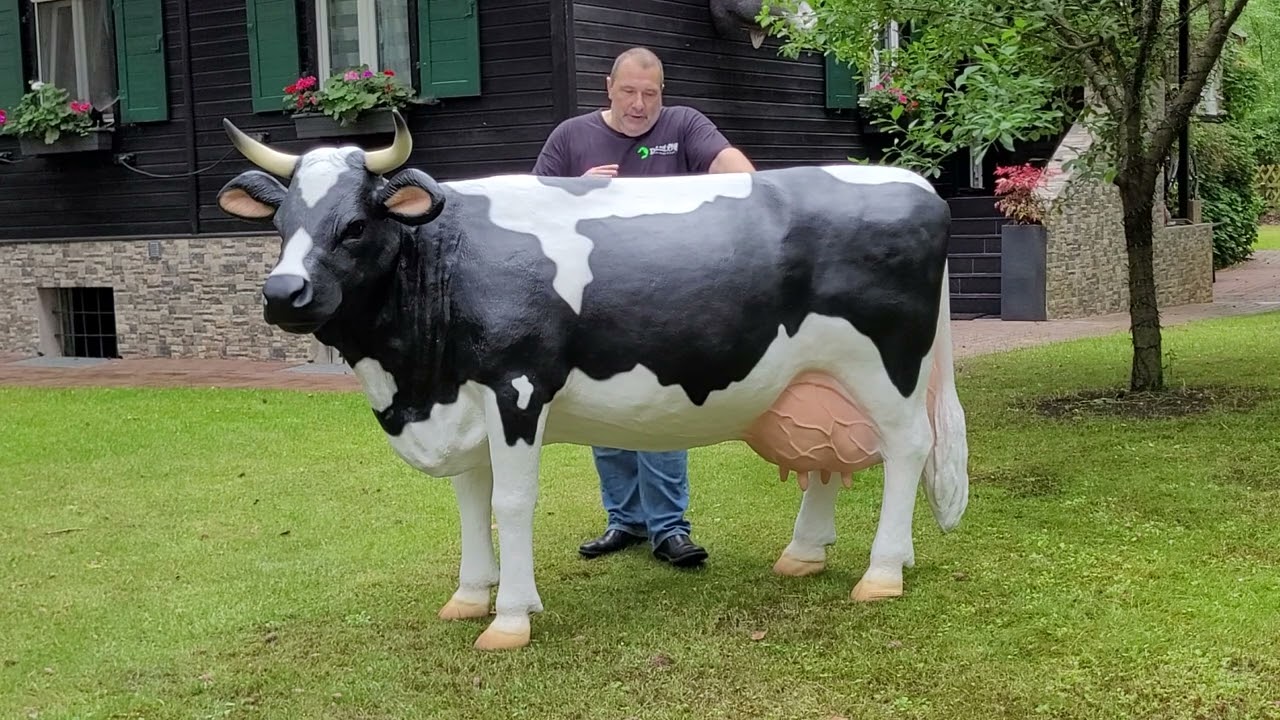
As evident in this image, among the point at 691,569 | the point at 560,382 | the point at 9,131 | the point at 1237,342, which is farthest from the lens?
the point at 9,131

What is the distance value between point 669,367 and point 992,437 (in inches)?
141

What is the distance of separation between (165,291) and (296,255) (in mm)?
9780

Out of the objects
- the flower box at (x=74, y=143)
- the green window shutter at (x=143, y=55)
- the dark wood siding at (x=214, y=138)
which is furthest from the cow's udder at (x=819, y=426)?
the flower box at (x=74, y=143)

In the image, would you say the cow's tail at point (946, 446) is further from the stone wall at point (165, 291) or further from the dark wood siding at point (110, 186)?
the dark wood siding at point (110, 186)

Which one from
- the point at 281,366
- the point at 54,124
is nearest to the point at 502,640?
the point at 281,366

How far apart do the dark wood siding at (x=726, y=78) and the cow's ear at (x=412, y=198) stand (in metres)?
6.97

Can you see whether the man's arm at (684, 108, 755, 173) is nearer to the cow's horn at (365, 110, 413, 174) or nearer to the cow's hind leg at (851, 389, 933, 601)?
the cow's hind leg at (851, 389, 933, 601)

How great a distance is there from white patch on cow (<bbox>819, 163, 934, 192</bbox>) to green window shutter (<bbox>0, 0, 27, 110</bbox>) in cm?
1146

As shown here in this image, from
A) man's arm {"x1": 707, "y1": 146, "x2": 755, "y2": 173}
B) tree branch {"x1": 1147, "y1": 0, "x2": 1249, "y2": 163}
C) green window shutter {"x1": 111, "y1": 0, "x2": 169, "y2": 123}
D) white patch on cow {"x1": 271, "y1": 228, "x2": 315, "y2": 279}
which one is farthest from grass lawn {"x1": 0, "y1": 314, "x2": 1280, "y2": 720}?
green window shutter {"x1": 111, "y1": 0, "x2": 169, "y2": 123}

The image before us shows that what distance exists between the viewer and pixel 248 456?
24.5 ft

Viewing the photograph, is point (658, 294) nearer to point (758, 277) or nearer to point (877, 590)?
point (758, 277)

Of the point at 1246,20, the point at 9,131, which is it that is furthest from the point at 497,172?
the point at 1246,20

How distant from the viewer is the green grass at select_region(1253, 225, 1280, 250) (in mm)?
24594

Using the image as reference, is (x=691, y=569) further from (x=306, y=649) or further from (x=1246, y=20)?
(x=1246, y=20)
